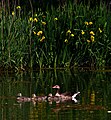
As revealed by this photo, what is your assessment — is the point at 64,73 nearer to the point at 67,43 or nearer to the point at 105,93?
the point at 67,43

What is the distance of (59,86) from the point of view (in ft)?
36.4

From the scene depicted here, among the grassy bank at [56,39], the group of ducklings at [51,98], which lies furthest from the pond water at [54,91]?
the grassy bank at [56,39]

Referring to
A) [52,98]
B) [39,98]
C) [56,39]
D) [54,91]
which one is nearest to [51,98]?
[52,98]

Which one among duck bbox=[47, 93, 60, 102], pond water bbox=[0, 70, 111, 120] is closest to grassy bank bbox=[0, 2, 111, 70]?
pond water bbox=[0, 70, 111, 120]

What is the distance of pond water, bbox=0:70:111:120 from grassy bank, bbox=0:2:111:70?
1.91ft

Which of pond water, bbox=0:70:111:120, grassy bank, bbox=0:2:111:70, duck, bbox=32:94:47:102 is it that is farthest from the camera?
grassy bank, bbox=0:2:111:70

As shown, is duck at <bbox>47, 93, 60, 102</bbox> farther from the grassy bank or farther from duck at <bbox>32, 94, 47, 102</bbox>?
the grassy bank

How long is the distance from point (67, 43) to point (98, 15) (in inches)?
44.8

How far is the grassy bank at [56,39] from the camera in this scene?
45.8 feet

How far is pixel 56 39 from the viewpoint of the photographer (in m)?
15.1

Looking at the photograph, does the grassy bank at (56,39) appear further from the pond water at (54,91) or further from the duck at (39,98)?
the duck at (39,98)

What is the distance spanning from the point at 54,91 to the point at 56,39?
4.59 meters

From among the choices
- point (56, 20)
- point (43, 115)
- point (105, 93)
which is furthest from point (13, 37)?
point (43, 115)

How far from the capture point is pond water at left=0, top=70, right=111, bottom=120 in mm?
8406
